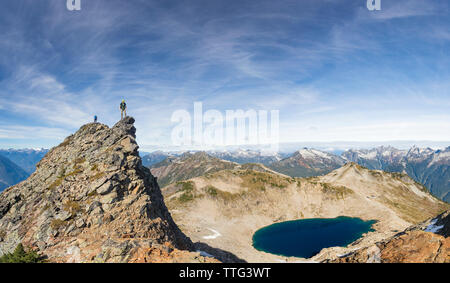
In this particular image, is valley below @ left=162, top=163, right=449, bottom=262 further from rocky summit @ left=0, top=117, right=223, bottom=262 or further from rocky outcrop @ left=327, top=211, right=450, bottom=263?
rocky outcrop @ left=327, top=211, right=450, bottom=263

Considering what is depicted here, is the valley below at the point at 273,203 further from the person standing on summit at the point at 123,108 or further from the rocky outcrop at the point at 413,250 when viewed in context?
the rocky outcrop at the point at 413,250

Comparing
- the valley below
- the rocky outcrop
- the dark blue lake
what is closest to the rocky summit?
the rocky outcrop

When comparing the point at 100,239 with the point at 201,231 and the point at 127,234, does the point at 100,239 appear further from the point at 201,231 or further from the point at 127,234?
the point at 201,231

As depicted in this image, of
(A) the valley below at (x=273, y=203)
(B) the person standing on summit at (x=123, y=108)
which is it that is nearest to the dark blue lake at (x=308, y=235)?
(A) the valley below at (x=273, y=203)

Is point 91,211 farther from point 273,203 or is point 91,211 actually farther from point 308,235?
point 273,203

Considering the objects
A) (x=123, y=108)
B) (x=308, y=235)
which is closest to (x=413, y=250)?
(x=123, y=108)
